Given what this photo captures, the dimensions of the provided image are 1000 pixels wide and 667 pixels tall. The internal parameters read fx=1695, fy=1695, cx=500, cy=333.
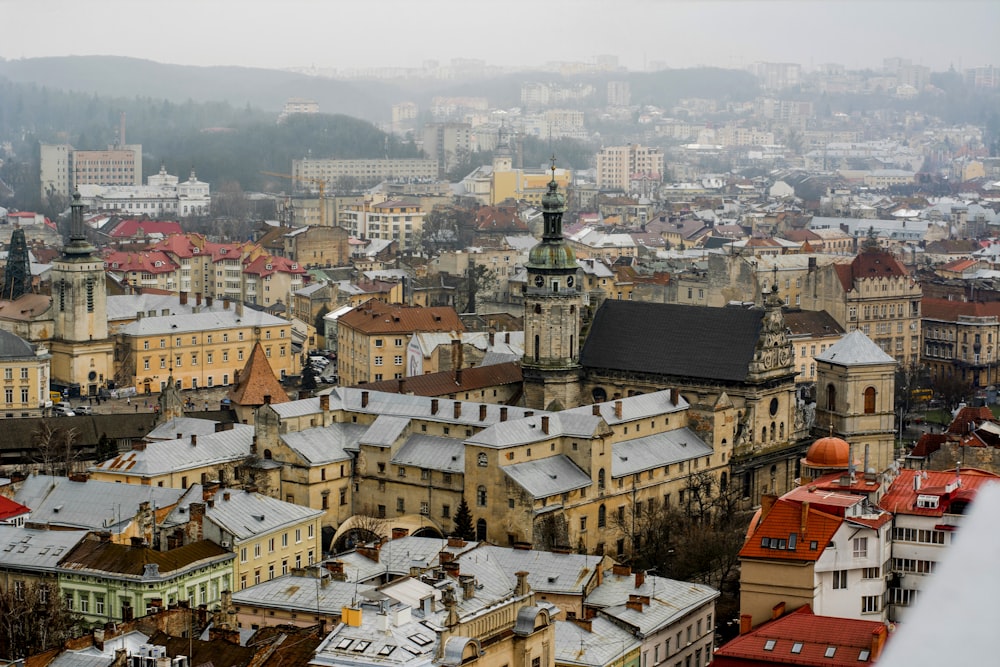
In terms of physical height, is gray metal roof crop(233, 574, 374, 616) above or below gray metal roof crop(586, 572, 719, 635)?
above

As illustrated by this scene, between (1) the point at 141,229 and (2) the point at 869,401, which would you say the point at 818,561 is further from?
(1) the point at 141,229

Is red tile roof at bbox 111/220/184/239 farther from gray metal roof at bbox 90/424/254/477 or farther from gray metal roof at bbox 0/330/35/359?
gray metal roof at bbox 90/424/254/477

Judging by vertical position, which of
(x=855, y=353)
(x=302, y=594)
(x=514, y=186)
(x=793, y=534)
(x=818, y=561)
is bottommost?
(x=302, y=594)

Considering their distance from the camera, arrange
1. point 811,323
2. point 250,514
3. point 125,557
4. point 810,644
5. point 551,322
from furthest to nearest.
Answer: point 811,323
point 551,322
point 250,514
point 125,557
point 810,644

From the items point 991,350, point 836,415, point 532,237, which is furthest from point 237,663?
point 532,237

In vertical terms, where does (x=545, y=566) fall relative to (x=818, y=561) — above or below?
below

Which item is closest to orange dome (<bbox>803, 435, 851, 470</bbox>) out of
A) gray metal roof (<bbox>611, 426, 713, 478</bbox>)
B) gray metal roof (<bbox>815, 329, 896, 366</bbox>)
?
gray metal roof (<bbox>611, 426, 713, 478</bbox>)

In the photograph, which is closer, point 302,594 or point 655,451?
point 302,594

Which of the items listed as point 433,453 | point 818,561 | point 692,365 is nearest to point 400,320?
point 692,365
